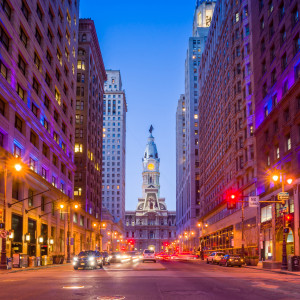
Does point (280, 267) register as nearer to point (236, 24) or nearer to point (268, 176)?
point (268, 176)

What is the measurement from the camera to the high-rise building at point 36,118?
44750 mm

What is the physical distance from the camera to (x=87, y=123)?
97.4 metres

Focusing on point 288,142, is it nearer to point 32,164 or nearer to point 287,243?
point 287,243

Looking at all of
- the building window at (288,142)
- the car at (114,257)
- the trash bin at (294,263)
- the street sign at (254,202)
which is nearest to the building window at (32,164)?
the car at (114,257)

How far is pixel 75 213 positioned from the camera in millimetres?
83312

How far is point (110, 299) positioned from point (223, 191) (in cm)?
7556

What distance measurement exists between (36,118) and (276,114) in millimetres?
28895

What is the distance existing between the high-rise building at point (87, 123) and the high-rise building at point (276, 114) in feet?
147

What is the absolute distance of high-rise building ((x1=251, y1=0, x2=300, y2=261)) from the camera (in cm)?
4475

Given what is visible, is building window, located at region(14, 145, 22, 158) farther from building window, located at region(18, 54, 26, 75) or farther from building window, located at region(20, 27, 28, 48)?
A: building window, located at region(20, 27, 28, 48)

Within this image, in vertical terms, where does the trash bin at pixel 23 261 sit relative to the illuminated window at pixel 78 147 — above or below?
below

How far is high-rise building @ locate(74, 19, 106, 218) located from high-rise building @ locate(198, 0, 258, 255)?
1113 inches

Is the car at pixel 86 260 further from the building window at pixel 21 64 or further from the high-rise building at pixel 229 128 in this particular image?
the building window at pixel 21 64

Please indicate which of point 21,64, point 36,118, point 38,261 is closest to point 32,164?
point 36,118
